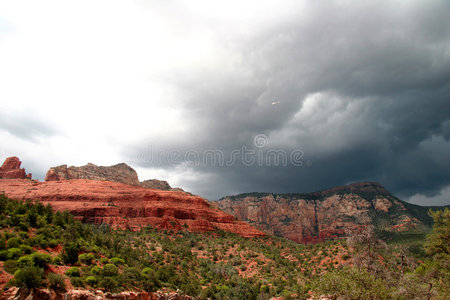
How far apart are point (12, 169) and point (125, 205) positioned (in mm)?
59585

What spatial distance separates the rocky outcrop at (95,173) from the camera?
100375mm

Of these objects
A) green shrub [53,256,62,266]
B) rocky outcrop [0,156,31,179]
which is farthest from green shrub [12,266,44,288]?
rocky outcrop [0,156,31,179]

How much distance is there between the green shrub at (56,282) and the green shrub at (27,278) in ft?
3.02

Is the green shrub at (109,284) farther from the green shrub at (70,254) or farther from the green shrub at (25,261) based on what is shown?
the green shrub at (25,261)

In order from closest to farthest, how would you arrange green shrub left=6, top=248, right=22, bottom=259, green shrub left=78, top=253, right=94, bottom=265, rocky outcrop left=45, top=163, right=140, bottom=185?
green shrub left=6, top=248, right=22, bottom=259
green shrub left=78, top=253, right=94, bottom=265
rocky outcrop left=45, top=163, right=140, bottom=185

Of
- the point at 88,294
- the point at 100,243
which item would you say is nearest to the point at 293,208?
the point at 100,243

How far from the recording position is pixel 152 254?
148 ft

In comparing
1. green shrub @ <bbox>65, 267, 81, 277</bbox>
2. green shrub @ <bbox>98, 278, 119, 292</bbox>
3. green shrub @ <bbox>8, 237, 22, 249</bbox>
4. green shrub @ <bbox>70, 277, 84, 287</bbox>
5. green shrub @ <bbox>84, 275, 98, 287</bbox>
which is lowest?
green shrub @ <bbox>98, 278, 119, 292</bbox>

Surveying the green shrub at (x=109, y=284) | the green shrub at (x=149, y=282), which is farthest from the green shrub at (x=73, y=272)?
the green shrub at (x=149, y=282)

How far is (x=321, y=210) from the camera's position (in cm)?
17175

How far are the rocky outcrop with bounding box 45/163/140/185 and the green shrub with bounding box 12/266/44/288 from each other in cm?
9804

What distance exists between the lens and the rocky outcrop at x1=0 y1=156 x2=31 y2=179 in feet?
317

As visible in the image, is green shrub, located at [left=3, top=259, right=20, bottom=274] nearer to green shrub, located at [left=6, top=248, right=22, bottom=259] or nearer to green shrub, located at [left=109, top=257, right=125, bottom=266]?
green shrub, located at [left=6, top=248, right=22, bottom=259]

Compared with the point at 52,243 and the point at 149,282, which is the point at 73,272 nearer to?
the point at 52,243
